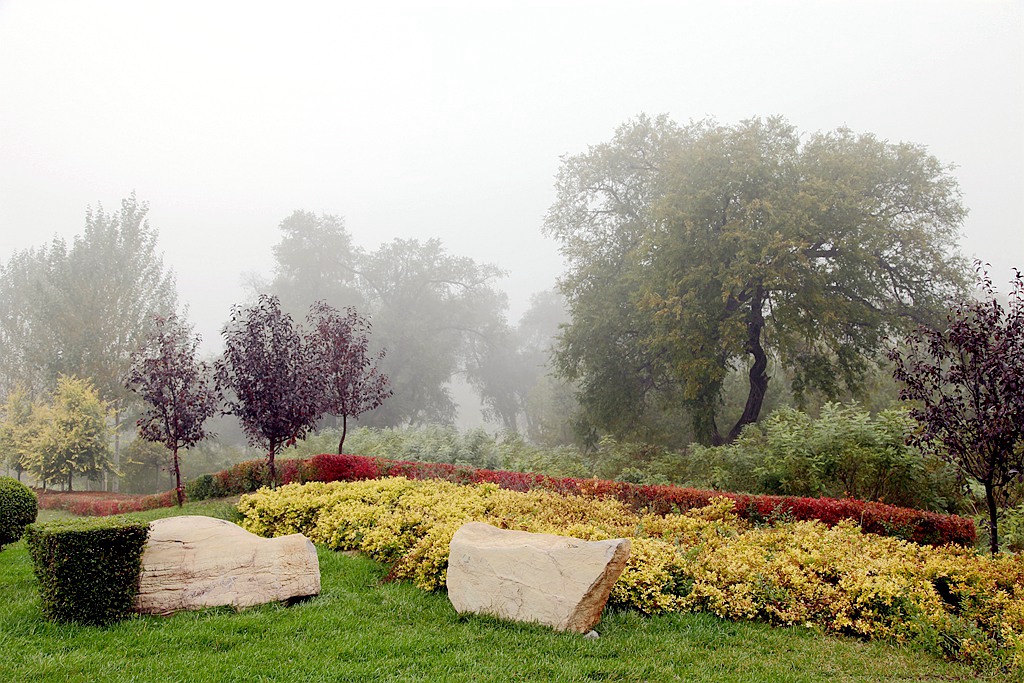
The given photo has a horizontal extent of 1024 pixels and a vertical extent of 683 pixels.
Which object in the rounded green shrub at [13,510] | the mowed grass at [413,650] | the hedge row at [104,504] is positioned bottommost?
the hedge row at [104,504]

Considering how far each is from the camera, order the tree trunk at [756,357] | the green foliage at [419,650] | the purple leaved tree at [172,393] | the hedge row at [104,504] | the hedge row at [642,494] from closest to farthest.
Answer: the green foliage at [419,650], the hedge row at [642,494], the purple leaved tree at [172,393], the hedge row at [104,504], the tree trunk at [756,357]

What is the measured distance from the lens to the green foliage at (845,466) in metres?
10.0

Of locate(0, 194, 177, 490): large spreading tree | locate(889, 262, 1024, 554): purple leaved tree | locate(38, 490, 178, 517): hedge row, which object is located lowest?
locate(38, 490, 178, 517): hedge row

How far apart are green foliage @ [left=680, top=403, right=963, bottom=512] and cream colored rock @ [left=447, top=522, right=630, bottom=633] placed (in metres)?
6.57

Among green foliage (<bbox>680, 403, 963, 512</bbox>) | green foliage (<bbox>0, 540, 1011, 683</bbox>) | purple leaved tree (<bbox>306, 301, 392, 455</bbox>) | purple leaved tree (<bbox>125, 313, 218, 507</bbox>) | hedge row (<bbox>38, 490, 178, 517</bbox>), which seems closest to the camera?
green foliage (<bbox>0, 540, 1011, 683</bbox>)

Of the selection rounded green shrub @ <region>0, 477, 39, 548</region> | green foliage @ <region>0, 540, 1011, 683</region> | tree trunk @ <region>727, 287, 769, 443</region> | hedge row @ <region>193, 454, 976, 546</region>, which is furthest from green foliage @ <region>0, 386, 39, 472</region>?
tree trunk @ <region>727, 287, 769, 443</region>

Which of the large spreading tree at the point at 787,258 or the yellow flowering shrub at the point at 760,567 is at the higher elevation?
the large spreading tree at the point at 787,258

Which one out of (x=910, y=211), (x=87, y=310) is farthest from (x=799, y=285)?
(x=87, y=310)

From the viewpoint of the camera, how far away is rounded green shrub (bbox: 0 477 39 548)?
24.8 ft

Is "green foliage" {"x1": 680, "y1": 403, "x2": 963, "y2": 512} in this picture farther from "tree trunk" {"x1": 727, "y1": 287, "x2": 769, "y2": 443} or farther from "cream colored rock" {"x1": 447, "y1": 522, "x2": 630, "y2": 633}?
"cream colored rock" {"x1": 447, "y1": 522, "x2": 630, "y2": 633}

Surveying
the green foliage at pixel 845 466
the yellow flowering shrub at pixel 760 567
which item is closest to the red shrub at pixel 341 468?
the yellow flowering shrub at pixel 760 567

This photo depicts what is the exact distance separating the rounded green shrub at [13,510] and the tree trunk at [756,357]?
1473cm

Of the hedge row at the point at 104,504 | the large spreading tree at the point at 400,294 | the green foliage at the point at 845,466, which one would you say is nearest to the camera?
the green foliage at the point at 845,466

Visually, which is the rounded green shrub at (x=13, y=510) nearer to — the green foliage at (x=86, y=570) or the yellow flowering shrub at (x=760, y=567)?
the green foliage at (x=86, y=570)
